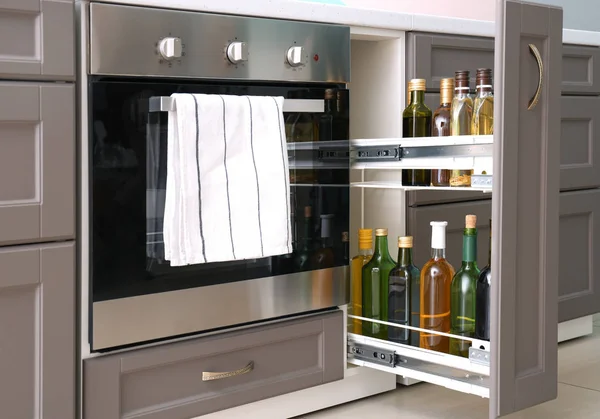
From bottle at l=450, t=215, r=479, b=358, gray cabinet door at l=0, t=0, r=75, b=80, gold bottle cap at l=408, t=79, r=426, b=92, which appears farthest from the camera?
gold bottle cap at l=408, t=79, r=426, b=92

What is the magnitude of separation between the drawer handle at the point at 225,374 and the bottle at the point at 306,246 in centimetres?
24

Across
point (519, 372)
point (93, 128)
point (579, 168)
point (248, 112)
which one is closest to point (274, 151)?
point (248, 112)

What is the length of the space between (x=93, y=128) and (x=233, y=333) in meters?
0.52

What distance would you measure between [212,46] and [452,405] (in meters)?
1.05

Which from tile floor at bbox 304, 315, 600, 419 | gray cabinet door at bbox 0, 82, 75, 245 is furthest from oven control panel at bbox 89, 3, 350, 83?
tile floor at bbox 304, 315, 600, 419

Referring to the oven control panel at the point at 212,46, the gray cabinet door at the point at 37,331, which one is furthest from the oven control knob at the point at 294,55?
the gray cabinet door at the point at 37,331

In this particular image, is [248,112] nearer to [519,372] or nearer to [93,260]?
[93,260]

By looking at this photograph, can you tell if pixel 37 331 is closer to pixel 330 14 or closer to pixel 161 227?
pixel 161 227

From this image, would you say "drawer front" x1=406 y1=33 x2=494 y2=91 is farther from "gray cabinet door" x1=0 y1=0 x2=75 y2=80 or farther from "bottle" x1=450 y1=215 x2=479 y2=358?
"gray cabinet door" x1=0 y1=0 x2=75 y2=80

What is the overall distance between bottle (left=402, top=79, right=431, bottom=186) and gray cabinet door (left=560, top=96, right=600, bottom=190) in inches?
32.6

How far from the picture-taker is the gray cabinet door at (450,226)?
223cm

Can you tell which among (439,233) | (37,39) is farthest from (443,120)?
(37,39)

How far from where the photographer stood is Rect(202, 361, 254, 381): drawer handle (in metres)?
1.77

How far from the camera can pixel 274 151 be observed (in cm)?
178
